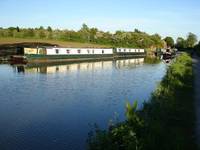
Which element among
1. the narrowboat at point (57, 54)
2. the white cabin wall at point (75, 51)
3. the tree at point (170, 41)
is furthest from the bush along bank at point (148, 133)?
the tree at point (170, 41)

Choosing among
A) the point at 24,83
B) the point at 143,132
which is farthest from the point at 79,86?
the point at 143,132

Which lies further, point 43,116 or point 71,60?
point 71,60

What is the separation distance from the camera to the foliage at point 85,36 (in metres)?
77.3

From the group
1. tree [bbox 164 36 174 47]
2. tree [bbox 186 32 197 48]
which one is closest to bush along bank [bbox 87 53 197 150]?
tree [bbox 186 32 197 48]

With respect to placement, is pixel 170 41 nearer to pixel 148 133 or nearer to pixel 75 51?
pixel 75 51

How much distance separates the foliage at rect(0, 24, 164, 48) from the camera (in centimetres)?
7732

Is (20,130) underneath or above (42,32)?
underneath

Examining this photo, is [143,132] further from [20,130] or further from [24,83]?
[24,83]

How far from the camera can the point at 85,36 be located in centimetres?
8869

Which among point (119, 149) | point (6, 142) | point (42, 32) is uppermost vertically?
point (42, 32)

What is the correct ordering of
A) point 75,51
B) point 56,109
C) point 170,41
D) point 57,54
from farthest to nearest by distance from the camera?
point 170,41 → point 75,51 → point 57,54 → point 56,109

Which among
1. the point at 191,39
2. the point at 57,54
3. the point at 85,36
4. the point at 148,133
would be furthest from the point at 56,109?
the point at 191,39

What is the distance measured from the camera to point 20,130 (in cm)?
1194

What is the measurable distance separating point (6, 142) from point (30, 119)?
303cm
